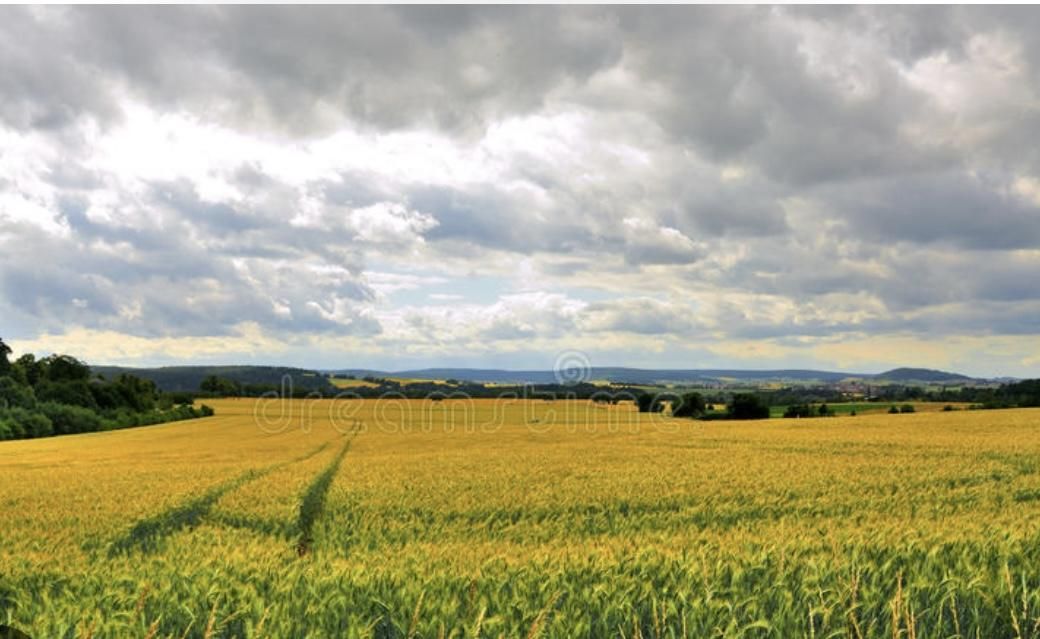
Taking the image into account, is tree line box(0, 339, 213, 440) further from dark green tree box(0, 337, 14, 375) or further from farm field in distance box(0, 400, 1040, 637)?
farm field in distance box(0, 400, 1040, 637)

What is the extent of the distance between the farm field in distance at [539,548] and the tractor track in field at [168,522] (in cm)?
7

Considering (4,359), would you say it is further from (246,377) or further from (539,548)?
(539,548)

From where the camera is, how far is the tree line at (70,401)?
3246 inches

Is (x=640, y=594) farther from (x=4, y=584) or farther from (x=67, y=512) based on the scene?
(x=67, y=512)

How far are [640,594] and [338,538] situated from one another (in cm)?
670

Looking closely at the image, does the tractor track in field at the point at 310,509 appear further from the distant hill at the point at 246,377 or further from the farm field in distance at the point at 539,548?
the distant hill at the point at 246,377

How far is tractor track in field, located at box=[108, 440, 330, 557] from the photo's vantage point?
10.9 m

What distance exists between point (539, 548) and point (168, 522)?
836 cm

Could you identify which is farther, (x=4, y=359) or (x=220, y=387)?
(x=220, y=387)

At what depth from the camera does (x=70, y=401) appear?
100 metres

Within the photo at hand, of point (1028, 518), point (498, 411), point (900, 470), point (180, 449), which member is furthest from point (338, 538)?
point (498, 411)

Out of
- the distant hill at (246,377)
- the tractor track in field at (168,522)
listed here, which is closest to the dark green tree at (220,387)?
the distant hill at (246,377)

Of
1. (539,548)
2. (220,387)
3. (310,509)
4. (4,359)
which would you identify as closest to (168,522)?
(310,509)

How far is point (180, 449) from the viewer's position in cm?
4034
